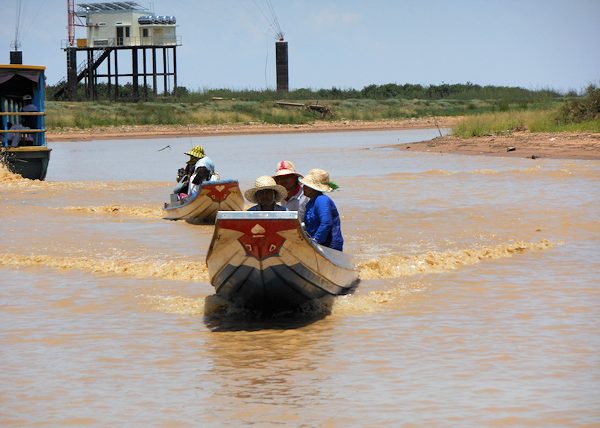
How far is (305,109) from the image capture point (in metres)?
66.6

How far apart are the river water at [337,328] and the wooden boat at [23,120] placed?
17.0ft

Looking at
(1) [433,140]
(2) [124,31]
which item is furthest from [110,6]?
(1) [433,140]

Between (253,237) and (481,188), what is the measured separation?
1466cm

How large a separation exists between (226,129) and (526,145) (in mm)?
27189

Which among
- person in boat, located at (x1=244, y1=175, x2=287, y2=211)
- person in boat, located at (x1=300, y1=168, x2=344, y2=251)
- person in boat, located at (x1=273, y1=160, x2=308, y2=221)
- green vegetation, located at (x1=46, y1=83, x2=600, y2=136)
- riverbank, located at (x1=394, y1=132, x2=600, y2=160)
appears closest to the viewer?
person in boat, located at (x1=244, y1=175, x2=287, y2=211)

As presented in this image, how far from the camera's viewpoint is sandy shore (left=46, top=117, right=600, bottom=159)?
31531mm

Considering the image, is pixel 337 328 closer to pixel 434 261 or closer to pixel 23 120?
pixel 434 261

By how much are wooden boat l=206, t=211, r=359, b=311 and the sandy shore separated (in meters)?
20.3

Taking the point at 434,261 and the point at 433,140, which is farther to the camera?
the point at 433,140

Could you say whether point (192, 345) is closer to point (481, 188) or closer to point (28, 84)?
point (481, 188)

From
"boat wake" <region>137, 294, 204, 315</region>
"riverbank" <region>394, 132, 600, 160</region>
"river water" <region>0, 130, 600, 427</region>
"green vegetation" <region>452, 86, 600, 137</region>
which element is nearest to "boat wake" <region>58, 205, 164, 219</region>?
"river water" <region>0, 130, 600, 427</region>

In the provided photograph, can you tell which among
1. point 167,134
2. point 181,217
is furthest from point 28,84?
point 167,134

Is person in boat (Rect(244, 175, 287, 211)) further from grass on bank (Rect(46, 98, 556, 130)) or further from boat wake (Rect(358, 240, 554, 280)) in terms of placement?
grass on bank (Rect(46, 98, 556, 130))

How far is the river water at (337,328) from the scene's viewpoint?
26.0 ft
